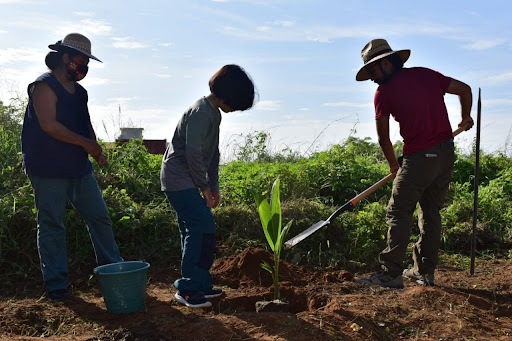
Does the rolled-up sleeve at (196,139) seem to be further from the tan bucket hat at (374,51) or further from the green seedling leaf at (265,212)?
the tan bucket hat at (374,51)

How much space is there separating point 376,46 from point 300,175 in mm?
3189

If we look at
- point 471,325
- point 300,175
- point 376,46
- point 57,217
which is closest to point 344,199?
point 300,175

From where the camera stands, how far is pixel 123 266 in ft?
13.2

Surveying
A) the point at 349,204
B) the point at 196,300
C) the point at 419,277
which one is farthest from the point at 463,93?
the point at 196,300

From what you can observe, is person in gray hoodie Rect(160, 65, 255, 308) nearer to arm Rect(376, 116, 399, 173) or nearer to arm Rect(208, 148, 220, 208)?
arm Rect(208, 148, 220, 208)

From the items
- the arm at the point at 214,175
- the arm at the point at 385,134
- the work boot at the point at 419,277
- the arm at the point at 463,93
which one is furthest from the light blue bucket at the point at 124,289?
the arm at the point at 463,93

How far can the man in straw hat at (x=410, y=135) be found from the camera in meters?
4.35

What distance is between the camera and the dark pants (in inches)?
173

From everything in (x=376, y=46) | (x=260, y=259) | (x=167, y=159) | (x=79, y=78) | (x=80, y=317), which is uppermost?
(x=376, y=46)

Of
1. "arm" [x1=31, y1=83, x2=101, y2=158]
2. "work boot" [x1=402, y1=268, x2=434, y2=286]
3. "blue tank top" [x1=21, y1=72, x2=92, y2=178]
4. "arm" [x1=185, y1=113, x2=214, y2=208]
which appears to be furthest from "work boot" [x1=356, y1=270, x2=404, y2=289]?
"arm" [x1=31, y1=83, x2=101, y2=158]

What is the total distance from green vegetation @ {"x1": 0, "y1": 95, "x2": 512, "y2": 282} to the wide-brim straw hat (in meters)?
1.95

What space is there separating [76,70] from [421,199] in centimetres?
304

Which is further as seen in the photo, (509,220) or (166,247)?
(509,220)

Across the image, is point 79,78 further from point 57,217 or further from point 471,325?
point 471,325
